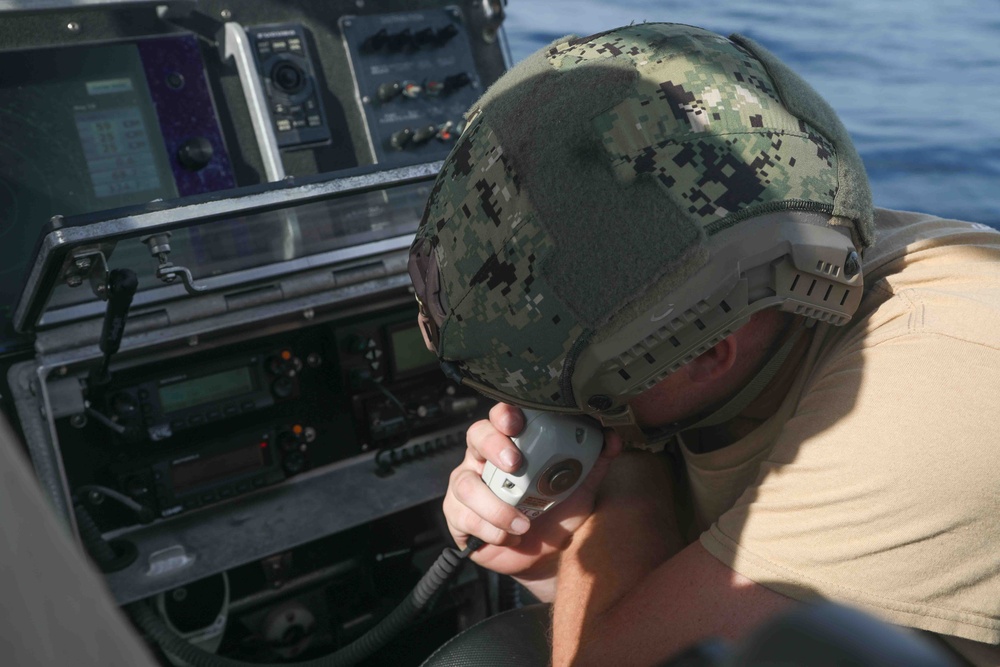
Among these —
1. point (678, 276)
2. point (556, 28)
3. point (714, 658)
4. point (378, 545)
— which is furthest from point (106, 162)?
point (556, 28)

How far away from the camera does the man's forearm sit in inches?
52.6

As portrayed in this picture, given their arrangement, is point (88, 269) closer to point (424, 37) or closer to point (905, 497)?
point (905, 497)

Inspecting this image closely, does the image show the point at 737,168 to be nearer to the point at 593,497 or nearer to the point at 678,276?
the point at 678,276

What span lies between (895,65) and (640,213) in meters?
4.92

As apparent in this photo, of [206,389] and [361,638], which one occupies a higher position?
[206,389]

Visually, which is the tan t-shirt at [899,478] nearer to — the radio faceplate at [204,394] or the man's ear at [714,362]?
the man's ear at [714,362]

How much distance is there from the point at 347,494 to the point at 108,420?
21.2 inches

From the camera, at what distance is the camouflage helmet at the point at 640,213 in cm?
99

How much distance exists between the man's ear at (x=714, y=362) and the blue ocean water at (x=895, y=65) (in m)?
3.48

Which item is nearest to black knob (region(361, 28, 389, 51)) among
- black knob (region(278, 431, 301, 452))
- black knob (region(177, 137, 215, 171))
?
black knob (region(177, 137, 215, 171))

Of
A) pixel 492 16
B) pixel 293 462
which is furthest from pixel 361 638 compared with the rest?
pixel 492 16

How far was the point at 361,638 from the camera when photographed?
1.87m

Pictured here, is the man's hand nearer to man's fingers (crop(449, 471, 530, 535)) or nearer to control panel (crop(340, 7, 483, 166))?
man's fingers (crop(449, 471, 530, 535))

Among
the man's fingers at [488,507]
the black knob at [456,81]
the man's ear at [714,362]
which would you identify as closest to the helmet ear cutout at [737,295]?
the man's ear at [714,362]
